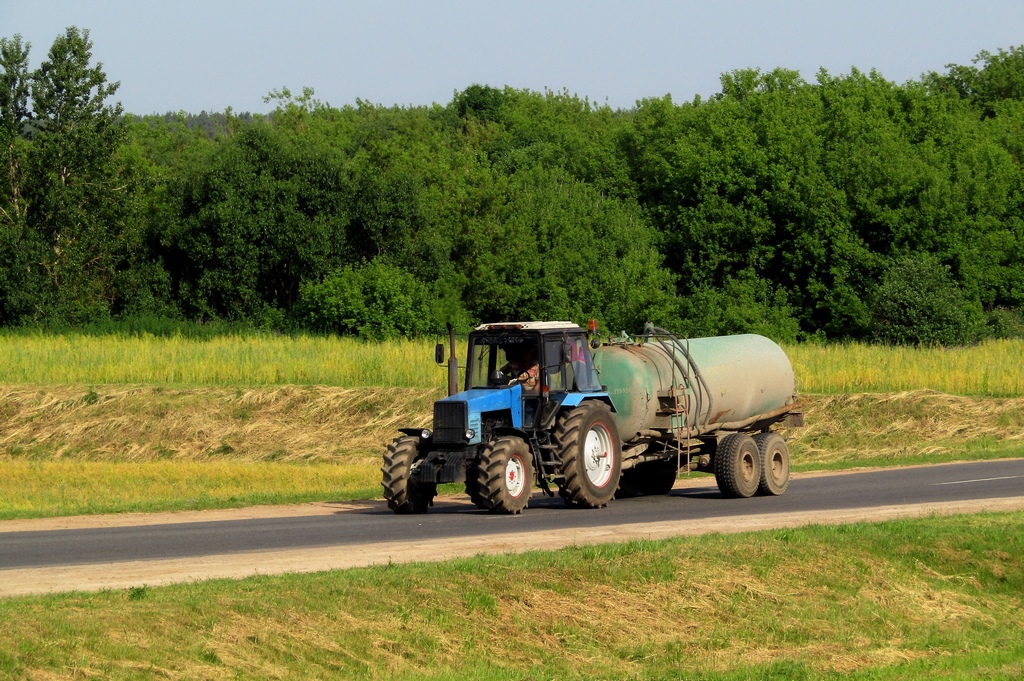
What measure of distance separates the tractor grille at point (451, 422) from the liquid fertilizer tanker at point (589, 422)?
1cm

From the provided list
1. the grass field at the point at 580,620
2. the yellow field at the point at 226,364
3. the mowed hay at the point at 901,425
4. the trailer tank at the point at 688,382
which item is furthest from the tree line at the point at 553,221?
the grass field at the point at 580,620

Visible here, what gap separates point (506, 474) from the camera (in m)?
20.8

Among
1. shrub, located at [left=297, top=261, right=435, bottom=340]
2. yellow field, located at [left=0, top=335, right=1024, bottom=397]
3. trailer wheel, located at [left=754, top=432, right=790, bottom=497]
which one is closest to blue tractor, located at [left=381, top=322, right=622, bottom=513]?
trailer wheel, located at [left=754, top=432, right=790, bottom=497]

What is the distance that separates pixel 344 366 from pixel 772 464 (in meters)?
22.6

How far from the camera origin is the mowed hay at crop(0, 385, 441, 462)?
3944 centimetres

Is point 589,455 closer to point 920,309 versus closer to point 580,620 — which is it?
point 580,620

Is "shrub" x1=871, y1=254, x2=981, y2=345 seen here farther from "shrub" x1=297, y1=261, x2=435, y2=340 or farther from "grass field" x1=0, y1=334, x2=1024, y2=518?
"shrub" x1=297, y1=261, x2=435, y2=340

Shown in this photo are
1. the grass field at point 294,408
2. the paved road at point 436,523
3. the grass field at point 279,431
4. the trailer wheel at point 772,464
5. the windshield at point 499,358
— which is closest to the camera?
the paved road at point 436,523

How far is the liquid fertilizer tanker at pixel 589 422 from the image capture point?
21234 millimetres

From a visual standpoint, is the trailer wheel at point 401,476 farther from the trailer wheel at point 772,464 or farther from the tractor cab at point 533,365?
the trailer wheel at point 772,464

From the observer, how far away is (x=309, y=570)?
50.1 ft

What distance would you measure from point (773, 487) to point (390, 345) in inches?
974

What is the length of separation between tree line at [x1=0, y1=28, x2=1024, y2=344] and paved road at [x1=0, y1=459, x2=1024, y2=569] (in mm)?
34669

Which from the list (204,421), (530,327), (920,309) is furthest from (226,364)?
(920,309)
